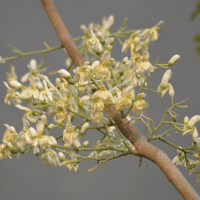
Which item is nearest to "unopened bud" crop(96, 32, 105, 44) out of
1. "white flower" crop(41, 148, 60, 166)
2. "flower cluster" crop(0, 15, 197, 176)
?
"flower cluster" crop(0, 15, 197, 176)

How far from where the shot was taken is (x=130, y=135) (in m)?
0.51

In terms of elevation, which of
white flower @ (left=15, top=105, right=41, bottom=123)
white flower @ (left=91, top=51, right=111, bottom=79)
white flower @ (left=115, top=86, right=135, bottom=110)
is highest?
white flower @ (left=15, top=105, right=41, bottom=123)

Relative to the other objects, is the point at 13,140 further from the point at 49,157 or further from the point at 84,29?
the point at 84,29

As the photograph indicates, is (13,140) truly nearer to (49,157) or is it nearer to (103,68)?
(49,157)

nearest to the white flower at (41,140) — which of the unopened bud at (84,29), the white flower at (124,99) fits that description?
the white flower at (124,99)

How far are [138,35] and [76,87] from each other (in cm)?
22

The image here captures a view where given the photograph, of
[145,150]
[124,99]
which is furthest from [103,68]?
[145,150]

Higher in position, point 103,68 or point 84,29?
point 84,29

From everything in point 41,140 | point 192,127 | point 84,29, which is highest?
point 84,29

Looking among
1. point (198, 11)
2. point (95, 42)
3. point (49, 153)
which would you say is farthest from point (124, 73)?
point (198, 11)

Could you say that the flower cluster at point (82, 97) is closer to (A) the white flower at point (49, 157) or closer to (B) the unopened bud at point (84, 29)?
(A) the white flower at point (49, 157)

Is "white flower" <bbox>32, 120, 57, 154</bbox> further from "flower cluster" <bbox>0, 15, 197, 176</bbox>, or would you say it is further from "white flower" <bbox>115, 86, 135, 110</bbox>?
"white flower" <bbox>115, 86, 135, 110</bbox>

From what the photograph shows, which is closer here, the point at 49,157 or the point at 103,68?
the point at 103,68

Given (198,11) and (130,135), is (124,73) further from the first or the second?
(198,11)
